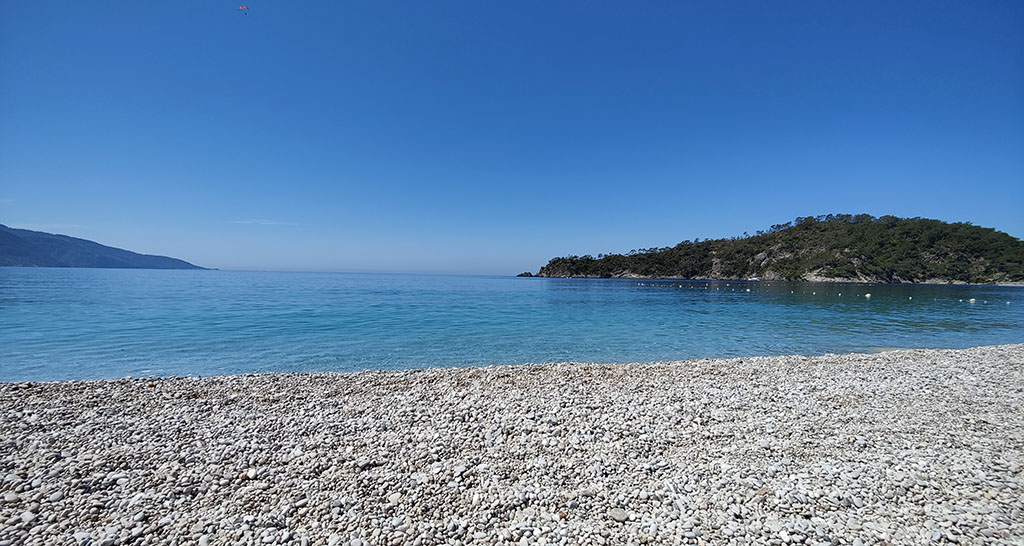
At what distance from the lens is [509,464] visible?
536cm

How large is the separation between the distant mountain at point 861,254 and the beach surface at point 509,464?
138 metres

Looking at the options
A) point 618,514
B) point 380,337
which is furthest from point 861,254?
point 618,514

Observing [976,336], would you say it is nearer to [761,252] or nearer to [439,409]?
[439,409]

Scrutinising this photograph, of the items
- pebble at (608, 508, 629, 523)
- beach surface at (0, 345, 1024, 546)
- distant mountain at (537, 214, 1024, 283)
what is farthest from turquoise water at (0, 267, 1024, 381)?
distant mountain at (537, 214, 1024, 283)

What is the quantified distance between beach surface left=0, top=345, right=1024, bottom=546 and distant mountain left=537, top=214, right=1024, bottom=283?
452ft

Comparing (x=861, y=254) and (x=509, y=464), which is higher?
(x=861, y=254)

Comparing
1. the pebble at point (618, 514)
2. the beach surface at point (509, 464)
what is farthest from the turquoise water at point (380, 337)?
the pebble at point (618, 514)

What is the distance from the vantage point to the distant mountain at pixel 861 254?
108 meters

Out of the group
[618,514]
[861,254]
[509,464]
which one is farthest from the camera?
[861,254]

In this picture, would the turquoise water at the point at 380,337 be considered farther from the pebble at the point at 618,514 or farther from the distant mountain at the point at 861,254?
the distant mountain at the point at 861,254

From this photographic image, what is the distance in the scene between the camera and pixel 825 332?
21531 millimetres

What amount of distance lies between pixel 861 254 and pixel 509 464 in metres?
154

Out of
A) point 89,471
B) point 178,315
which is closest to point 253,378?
point 89,471

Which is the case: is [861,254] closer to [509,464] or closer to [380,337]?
[380,337]
